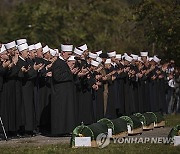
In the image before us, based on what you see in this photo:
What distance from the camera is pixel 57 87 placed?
1869 centimetres

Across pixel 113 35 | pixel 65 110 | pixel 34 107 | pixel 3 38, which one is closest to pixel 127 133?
pixel 65 110

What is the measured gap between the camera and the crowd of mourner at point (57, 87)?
60.3 ft

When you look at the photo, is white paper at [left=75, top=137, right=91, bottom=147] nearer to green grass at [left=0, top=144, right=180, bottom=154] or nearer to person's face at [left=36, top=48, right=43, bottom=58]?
green grass at [left=0, top=144, right=180, bottom=154]

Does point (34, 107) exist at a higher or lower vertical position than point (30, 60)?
lower

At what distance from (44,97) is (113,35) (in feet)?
95.4

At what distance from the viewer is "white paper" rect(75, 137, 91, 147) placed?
15.1 metres

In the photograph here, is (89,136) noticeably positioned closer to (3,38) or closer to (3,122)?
(3,122)

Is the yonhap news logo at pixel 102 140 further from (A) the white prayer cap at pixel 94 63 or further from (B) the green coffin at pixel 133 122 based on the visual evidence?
(A) the white prayer cap at pixel 94 63

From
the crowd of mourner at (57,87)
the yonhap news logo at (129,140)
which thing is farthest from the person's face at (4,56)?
the yonhap news logo at (129,140)

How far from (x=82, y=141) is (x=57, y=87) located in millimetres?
3800

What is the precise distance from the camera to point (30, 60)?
1930 cm

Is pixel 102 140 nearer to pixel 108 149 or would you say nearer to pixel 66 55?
pixel 108 149

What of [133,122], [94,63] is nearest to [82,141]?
[133,122]

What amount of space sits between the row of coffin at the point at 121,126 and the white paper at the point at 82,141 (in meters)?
0.08
